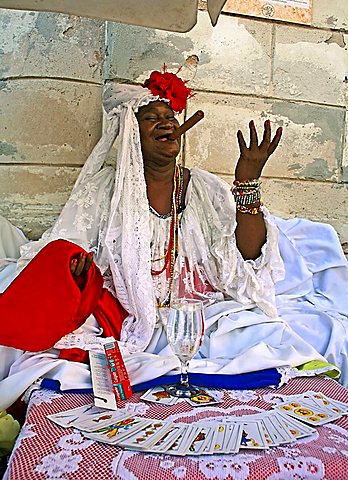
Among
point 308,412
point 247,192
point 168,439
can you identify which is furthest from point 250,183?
point 168,439

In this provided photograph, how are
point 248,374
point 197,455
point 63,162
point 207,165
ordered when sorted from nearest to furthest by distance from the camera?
point 197,455
point 248,374
point 63,162
point 207,165

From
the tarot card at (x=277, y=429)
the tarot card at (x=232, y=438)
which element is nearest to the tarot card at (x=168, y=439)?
the tarot card at (x=232, y=438)

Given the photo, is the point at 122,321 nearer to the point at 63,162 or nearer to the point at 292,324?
the point at 292,324

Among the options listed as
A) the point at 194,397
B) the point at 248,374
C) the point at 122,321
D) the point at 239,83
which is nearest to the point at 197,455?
the point at 194,397

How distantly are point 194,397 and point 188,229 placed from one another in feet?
3.76

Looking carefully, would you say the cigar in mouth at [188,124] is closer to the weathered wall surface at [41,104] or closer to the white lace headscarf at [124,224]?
the white lace headscarf at [124,224]

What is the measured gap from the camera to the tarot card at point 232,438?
1.49 m

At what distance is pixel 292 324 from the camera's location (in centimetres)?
285

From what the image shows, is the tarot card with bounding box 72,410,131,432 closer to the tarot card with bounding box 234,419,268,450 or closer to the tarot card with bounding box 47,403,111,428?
the tarot card with bounding box 47,403,111,428

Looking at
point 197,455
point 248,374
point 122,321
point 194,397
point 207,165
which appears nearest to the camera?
point 197,455

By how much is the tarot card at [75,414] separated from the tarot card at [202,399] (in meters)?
0.26

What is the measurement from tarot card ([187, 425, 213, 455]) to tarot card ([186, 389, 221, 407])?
0.20m

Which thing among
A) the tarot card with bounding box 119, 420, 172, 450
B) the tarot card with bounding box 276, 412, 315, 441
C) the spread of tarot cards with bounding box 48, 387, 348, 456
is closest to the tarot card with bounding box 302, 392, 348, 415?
the spread of tarot cards with bounding box 48, 387, 348, 456

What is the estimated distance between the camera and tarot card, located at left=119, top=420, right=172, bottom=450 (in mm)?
1514
